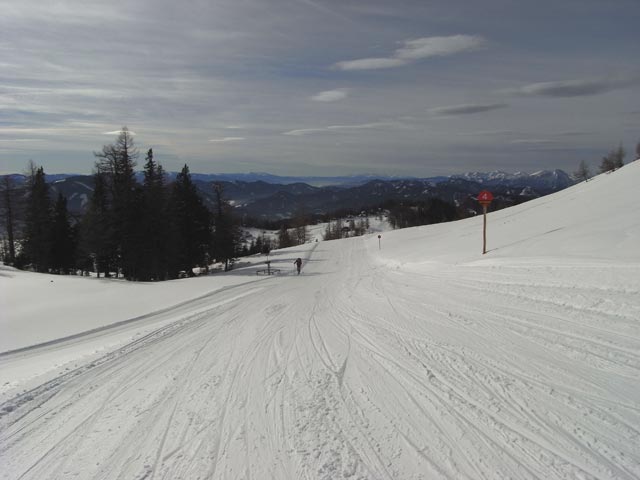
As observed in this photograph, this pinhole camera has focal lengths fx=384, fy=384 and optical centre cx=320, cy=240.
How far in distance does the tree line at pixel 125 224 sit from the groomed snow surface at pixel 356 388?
64.6ft

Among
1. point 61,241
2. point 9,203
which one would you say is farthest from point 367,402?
point 9,203

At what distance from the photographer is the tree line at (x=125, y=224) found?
1188 inches

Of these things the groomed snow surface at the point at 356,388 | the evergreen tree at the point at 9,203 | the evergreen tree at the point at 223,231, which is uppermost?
the evergreen tree at the point at 9,203

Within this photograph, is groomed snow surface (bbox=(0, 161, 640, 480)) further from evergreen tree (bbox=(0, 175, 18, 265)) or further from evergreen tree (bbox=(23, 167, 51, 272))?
evergreen tree (bbox=(0, 175, 18, 265))

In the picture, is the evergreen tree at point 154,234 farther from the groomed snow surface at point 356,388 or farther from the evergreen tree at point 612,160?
the evergreen tree at point 612,160

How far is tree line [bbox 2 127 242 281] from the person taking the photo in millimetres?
30172

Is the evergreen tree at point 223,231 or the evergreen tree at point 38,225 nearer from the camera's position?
the evergreen tree at point 38,225

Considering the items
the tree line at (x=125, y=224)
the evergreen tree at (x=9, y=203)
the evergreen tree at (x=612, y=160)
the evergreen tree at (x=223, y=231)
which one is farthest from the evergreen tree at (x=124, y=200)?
the evergreen tree at (x=612, y=160)

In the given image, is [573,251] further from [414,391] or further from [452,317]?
[414,391]

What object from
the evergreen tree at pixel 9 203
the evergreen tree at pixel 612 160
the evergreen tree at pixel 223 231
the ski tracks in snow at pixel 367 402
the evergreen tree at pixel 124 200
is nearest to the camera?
the ski tracks in snow at pixel 367 402

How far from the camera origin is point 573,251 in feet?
42.7

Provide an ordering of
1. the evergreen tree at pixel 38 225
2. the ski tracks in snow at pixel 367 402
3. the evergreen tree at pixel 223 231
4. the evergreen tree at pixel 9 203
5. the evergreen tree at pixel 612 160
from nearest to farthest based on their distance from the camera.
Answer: the ski tracks in snow at pixel 367 402 < the evergreen tree at pixel 38 225 < the evergreen tree at pixel 223 231 < the evergreen tree at pixel 9 203 < the evergreen tree at pixel 612 160

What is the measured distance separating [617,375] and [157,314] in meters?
12.6

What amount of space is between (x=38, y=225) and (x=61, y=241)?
2.99 m
